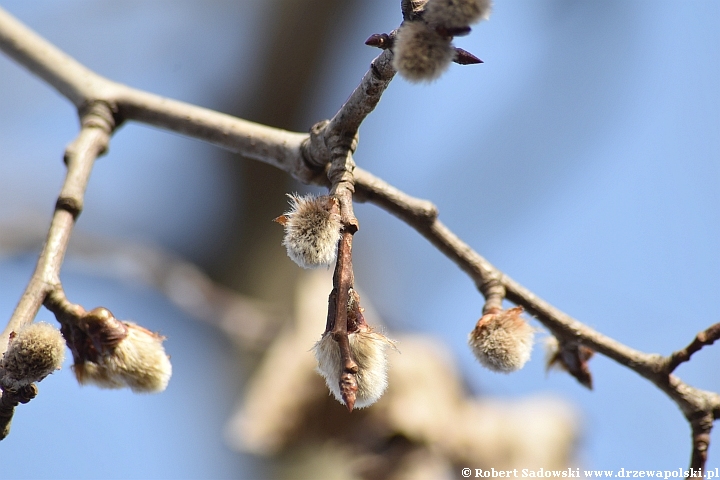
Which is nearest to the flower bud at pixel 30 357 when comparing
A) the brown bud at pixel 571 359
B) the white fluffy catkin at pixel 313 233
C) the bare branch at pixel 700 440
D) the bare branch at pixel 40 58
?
the white fluffy catkin at pixel 313 233

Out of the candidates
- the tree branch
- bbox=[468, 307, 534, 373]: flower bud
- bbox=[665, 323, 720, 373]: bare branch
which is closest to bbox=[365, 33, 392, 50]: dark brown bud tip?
the tree branch

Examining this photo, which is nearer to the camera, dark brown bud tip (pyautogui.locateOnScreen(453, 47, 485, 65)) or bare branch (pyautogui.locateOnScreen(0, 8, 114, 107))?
dark brown bud tip (pyautogui.locateOnScreen(453, 47, 485, 65))

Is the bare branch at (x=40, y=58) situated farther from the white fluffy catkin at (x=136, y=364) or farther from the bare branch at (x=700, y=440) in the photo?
the bare branch at (x=700, y=440)

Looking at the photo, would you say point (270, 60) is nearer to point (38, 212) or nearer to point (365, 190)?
point (38, 212)

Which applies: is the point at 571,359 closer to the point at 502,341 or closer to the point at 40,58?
the point at 502,341

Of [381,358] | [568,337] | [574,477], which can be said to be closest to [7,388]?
[381,358]

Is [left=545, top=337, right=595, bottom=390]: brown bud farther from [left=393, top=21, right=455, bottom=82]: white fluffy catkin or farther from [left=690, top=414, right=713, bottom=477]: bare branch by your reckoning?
[left=393, top=21, right=455, bottom=82]: white fluffy catkin
